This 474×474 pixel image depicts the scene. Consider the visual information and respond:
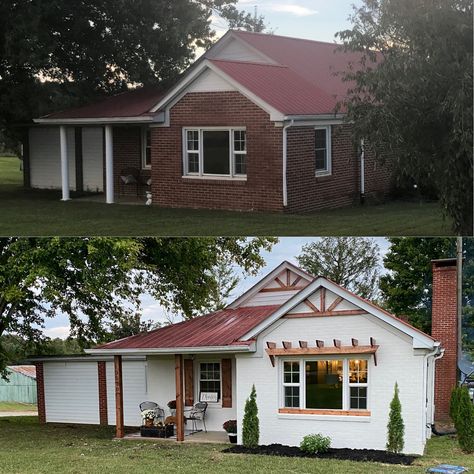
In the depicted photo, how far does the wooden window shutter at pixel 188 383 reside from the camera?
1440 cm

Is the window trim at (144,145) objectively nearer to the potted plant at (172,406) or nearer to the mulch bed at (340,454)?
the potted plant at (172,406)

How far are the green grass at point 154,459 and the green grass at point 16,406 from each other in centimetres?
509

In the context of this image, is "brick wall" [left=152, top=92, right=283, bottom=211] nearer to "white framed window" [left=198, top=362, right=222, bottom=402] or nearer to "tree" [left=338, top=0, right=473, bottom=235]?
"white framed window" [left=198, top=362, right=222, bottom=402]

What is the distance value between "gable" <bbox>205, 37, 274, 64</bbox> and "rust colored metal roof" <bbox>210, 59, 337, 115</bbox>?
15 centimetres

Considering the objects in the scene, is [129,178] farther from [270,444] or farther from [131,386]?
[270,444]

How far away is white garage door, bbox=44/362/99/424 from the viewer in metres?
17.8

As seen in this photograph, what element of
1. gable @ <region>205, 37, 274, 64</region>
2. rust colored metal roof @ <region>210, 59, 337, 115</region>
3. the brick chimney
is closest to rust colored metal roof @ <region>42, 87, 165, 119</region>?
gable @ <region>205, 37, 274, 64</region>

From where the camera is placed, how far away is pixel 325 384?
38.8 ft

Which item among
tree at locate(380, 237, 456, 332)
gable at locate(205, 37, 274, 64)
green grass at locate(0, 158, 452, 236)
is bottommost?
tree at locate(380, 237, 456, 332)

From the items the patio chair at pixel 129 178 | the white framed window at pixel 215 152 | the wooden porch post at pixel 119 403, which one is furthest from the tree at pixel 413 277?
the patio chair at pixel 129 178

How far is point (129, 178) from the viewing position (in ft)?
55.2

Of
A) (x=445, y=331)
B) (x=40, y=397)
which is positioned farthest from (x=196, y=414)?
(x=40, y=397)

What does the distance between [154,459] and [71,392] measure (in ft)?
24.4

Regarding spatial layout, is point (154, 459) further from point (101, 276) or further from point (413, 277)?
point (413, 277)
